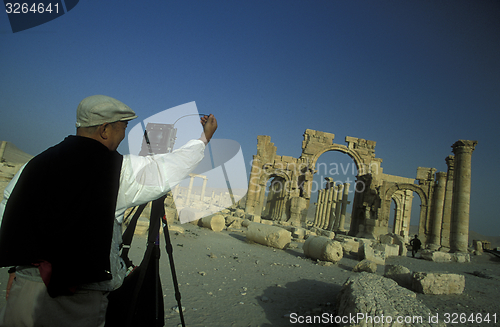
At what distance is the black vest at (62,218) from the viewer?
1.13 metres

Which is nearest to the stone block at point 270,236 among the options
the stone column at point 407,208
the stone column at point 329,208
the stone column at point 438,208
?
the stone column at point 438,208

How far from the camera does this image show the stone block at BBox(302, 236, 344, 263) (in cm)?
782

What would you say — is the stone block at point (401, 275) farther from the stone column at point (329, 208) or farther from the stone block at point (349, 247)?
the stone column at point (329, 208)

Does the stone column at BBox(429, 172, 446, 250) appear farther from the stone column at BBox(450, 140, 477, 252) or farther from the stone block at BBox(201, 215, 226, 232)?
the stone block at BBox(201, 215, 226, 232)

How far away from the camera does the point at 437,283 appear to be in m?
5.14

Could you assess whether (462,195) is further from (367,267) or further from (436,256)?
(367,267)

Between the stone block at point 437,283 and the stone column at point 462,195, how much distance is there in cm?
1307

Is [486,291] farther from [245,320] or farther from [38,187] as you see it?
[38,187]

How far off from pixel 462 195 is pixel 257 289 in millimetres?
16478

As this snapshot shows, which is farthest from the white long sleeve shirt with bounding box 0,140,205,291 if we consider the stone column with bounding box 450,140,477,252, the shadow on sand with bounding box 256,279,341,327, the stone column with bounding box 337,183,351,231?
the stone column with bounding box 337,183,351,231

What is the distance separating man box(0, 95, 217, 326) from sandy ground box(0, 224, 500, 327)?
2366 mm

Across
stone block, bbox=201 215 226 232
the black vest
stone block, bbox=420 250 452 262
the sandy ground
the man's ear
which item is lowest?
the sandy ground

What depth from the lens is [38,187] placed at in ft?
3.79

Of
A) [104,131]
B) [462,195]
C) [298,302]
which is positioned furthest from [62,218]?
[462,195]
